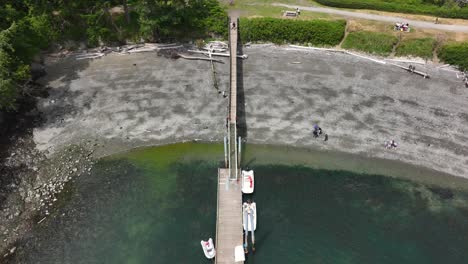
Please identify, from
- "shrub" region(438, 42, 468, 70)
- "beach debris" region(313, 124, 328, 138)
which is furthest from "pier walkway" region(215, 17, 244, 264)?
"shrub" region(438, 42, 468, 70)

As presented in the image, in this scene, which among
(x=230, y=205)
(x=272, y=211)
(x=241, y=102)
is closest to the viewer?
(x=230, y=205)

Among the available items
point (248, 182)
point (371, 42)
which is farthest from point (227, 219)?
point (371, 42)

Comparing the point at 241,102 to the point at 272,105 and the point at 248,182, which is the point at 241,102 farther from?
the point at 248,182

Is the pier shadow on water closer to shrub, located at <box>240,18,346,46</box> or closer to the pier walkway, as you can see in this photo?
the pier walkway

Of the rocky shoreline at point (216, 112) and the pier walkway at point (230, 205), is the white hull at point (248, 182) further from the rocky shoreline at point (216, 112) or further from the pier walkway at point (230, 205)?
the rocky shoreline at point (216, 112)

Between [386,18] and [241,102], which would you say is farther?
[386,18]

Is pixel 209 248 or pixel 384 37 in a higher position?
pixel 384 37

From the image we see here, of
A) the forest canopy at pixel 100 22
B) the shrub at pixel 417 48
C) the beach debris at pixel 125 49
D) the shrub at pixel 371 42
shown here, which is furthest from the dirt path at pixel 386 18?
the beach debris at pixel 125 49
